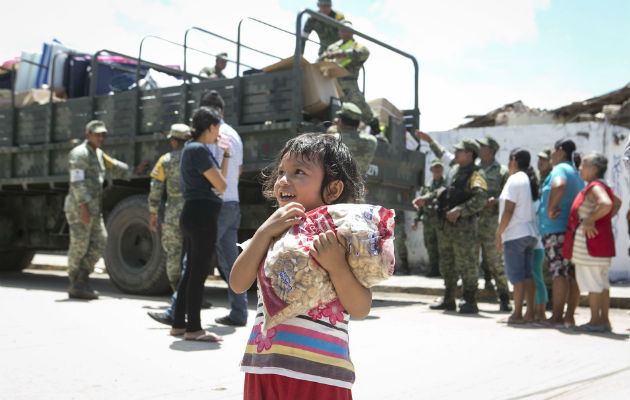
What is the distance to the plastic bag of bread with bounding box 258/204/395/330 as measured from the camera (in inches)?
71.2

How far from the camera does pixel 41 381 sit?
3.50 metres

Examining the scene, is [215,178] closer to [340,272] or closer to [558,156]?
[340,272]

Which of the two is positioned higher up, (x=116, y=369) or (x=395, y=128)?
(x=395, y=128)

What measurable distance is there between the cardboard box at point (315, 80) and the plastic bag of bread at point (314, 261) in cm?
500

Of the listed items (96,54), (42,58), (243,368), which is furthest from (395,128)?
(243,368)

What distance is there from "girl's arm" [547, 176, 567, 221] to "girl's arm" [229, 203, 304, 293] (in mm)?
4748

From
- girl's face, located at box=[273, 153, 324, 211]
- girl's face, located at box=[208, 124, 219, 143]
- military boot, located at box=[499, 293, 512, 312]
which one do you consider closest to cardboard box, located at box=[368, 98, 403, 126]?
military boot, located at box=[499, 293, 512, 312]

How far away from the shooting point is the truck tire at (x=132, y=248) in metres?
7.58

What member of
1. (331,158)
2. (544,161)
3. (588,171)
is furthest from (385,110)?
(331,158)

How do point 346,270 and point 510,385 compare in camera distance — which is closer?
point 346,270

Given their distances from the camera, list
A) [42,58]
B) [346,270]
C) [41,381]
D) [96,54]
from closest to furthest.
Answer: [346,270] < [41,381] < [96,54] < [42,58]

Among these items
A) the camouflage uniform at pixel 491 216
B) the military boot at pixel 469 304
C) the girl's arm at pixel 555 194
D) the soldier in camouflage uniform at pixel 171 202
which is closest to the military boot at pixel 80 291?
the soldier in camouflage uniform at pixel 171 202

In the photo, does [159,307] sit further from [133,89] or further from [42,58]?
[42,58]

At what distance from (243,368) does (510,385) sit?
229cm
